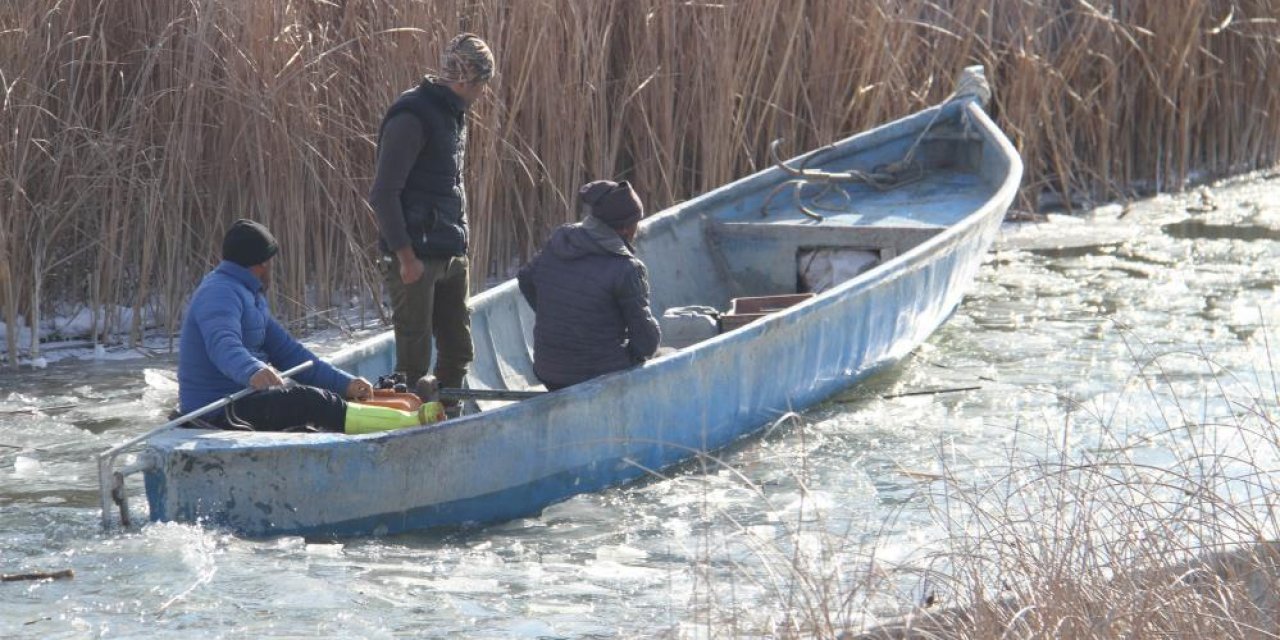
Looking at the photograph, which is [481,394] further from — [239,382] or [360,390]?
[239,382]

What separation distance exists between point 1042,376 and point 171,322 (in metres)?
4.28

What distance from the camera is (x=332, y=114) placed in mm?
8227

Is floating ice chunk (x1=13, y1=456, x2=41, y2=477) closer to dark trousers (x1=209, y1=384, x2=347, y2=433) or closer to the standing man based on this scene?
dark trousers (x1=209, y1=384, x2=347, y2=433)

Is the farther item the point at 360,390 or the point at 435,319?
the point at 435,319

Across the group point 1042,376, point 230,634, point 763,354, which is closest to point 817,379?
point 763,354

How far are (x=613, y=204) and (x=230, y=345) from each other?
56.1 inches

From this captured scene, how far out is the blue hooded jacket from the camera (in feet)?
17.6

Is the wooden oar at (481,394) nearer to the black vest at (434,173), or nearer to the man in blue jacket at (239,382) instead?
the man in blue jacket at (239,382)

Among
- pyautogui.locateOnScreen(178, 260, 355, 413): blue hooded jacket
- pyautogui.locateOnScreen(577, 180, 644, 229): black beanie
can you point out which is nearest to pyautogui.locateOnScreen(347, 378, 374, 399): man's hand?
pyautogui.locateOnScreen(178, 260, 355, 413): blue hooded jacket

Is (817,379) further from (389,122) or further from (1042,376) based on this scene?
(389,122)

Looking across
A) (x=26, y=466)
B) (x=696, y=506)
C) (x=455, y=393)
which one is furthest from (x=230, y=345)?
(x=696, y=506)

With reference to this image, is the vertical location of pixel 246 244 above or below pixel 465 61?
below

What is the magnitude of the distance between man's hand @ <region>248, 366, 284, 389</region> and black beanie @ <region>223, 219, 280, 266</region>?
0.44 m

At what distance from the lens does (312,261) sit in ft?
28.6
